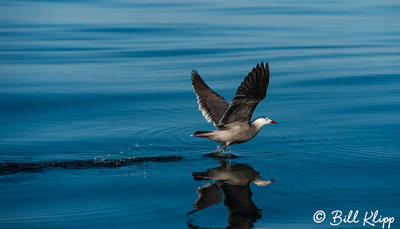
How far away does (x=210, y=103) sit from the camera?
10695 millimetres

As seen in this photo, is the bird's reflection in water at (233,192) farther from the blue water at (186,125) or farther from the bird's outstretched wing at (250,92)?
the bird's outstretched wing at (250,92)

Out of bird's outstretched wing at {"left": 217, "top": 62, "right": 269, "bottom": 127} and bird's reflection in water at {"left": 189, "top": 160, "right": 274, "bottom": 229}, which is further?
bird's outstretched wing at {"left": 217, "top": 62, "right": 269, "bottom": 127}

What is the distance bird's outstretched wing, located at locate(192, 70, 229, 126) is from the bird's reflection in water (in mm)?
1488

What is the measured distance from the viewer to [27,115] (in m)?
12.2

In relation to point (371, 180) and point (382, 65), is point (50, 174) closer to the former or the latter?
point (371, 180)

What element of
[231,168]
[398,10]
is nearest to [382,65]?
[231,168]

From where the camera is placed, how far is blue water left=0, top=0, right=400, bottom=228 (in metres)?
7.09

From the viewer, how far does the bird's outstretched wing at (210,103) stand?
1047 cm
